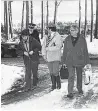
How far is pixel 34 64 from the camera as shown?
7809 millimetres

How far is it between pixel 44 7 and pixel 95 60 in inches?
65.3

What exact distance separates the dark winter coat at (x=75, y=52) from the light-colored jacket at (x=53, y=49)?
206 mm

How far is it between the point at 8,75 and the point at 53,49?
1.22m

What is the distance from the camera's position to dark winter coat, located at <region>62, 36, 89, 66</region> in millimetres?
7258

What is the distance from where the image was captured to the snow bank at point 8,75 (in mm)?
7641

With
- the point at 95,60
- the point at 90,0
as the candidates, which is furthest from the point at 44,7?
the point at 95,60

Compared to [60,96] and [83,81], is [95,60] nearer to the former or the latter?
[83,81]

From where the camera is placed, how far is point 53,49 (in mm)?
7496

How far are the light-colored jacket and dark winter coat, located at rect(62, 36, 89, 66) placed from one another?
206mm

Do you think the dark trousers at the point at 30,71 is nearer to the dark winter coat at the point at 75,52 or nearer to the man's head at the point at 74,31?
the dark winter coat at the point at 75,52

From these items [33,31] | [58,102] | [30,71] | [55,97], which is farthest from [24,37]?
[58,102]

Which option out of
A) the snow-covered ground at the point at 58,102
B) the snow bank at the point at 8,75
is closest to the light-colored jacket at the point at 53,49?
the snow-covered ground at the point at 58,102

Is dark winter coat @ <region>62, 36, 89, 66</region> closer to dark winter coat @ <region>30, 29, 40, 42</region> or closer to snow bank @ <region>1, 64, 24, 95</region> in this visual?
dark winter coat @ <region>30, 29, 40, 42</region>

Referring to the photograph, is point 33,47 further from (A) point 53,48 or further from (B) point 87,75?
(B) point 87,75
